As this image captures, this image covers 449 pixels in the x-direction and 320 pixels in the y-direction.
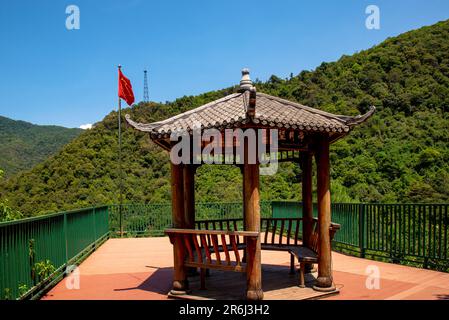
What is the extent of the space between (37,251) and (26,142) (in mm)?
60624

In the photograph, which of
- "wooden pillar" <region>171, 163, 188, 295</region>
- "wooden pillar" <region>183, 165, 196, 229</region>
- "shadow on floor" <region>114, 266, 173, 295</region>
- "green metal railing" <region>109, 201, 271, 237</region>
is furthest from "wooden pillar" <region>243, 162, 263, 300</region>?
"green metal railing" <region>109, 201, 271, 237</region>

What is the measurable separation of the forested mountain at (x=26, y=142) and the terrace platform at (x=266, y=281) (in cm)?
3966

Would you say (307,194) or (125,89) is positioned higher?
(125,89)

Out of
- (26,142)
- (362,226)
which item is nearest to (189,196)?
(362,226)

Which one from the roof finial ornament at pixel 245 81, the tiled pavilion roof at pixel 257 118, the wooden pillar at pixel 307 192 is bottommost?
the wooden pillar at pixel 307 192

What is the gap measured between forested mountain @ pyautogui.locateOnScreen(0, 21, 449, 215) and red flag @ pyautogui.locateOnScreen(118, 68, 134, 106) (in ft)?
30.1

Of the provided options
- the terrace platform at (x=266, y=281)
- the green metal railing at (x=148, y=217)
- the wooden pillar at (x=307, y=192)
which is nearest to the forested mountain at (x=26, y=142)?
the green metal railing at (x=148, y=217)

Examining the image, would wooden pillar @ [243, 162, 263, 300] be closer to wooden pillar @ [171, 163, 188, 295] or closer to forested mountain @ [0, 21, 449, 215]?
wooden pillar @ [171, 163, 188, 295]

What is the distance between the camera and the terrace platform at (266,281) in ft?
20.4

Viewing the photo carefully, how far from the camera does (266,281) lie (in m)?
7.07

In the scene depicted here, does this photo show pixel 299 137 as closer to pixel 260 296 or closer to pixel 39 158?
pixel 260 296

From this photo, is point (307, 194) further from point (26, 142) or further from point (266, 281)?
point (26, 142)

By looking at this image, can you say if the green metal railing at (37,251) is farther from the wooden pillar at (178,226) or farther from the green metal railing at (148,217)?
the green metal railing at (148,217)

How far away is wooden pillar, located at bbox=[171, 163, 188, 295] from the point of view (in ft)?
20.6
